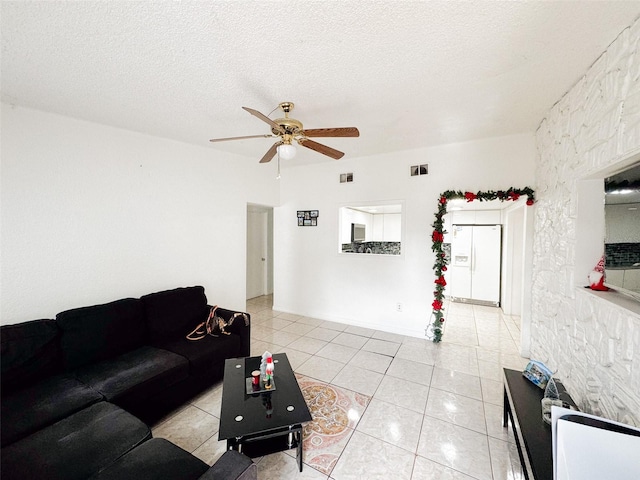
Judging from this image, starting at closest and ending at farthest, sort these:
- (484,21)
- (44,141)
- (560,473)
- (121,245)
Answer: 1. (560,473)
2. (484,21)
3. (44,141)
4. (121,245)

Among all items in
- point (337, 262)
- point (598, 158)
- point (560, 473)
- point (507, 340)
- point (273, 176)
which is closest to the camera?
point (560, 473)

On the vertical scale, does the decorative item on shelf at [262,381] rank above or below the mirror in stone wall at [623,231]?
below

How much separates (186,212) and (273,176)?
1.82 m

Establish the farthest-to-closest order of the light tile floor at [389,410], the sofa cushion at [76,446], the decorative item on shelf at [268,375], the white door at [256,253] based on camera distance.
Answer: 1. the white door at [256,253]
2. the decorative item on shelf at [268,375]
3. the light tile floor at [389,410]
4. the sofa cushion at [76,446]

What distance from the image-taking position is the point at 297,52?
1.67 m

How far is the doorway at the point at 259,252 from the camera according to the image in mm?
6066

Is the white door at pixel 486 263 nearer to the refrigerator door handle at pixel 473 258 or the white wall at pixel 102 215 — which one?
the refrigerator door handle at pixel 473 258

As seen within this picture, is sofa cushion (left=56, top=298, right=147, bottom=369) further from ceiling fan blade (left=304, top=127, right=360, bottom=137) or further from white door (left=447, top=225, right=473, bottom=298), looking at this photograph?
white door (left=447, top=225, right=473, bottom=298)

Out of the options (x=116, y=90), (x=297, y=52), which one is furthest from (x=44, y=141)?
(x=297, y=52)

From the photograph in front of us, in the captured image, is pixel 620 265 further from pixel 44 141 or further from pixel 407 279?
pixel 44 141

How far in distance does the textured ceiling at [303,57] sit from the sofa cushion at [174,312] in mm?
1926

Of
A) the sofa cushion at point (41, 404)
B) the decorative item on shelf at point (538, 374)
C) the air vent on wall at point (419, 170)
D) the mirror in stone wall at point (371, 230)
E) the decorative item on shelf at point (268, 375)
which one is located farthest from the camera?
the mirror in stone wall at point (371, 230)

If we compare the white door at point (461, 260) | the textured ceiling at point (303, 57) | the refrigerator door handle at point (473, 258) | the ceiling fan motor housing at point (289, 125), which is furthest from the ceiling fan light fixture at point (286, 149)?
the refrigerator door handle at point (473, 258)

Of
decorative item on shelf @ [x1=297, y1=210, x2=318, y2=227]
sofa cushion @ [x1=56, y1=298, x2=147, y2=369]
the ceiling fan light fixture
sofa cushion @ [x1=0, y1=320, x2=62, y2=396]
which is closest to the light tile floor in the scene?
sofa cushion @ [x1=56, y1=298, x2=147, y2=369]
